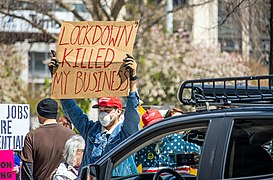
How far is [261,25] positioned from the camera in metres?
23.9

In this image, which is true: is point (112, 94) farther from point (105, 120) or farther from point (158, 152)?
point (158, 152)

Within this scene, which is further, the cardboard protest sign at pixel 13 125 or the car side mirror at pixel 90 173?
the cardboard protest sign at pixel 13 125

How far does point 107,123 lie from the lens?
726 cm

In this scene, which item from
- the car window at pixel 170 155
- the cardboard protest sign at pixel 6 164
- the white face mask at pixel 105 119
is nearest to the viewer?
the car window at pixel 170 155

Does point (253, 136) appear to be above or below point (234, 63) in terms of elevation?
below

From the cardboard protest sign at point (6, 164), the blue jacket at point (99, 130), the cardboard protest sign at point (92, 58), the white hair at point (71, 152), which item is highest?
the cardboard protest sign at point (92, 58)

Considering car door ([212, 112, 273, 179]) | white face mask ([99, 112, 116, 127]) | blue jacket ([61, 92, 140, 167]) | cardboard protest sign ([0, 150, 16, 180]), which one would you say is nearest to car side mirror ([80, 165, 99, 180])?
car door ([212, 112, 273, 179])

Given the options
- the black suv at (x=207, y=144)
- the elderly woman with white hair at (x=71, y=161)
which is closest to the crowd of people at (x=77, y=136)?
the elderly woman with white hair at (x=71, y=161)

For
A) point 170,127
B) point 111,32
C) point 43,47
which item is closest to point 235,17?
point 111,32

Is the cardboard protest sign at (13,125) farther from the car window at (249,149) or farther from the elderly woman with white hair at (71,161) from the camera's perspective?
the car window at (249,149)

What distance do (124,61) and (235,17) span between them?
1798 cm

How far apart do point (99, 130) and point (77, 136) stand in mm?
542

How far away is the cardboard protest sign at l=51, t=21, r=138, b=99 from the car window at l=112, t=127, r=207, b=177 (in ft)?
3.59

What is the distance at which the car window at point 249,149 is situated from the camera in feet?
16.7
